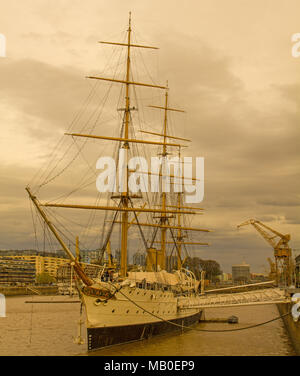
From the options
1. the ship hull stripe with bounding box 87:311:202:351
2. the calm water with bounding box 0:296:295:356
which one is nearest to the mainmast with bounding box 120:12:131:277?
the ship hull stripe with bounding box 87:311:202:351

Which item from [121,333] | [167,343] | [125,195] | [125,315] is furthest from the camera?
[125,195]

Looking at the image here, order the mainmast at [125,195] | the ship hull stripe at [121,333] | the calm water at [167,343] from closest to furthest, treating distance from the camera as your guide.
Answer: the ship hull stripe at [121,333]
the calm water at [167,343]
the mainmast at [125,195]

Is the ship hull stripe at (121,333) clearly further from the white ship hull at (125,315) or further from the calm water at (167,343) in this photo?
the calm water at (167,343)

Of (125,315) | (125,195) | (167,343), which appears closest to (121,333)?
(125,315)

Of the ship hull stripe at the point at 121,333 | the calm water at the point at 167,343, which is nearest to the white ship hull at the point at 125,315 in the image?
the ship hull stripe at the point at 121,333

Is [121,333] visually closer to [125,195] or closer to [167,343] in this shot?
[167,343]

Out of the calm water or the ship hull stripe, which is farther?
the calm water

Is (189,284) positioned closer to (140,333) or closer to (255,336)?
(255,336)

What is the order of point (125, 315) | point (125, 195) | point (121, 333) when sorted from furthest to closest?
point (125, 195), point (125, 315), point (121, 333)

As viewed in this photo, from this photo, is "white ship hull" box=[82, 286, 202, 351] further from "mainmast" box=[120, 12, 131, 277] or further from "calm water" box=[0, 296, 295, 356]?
"mainmast" box=[120, 12, 131, 277]

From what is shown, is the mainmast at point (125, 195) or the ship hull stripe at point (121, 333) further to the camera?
the mainmast at point (125, 195)

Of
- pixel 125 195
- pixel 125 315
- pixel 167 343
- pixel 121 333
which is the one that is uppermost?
pixel 125 195
